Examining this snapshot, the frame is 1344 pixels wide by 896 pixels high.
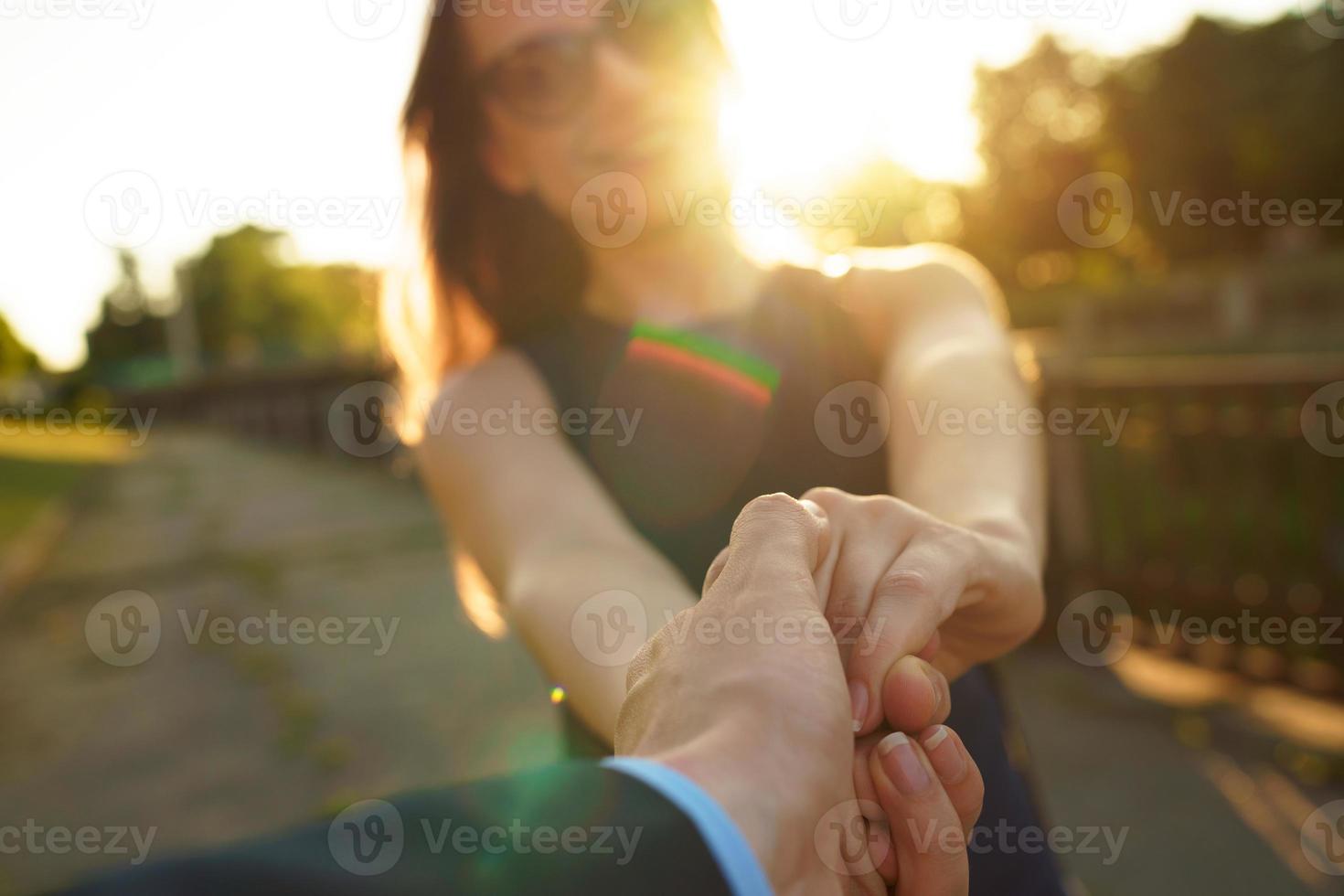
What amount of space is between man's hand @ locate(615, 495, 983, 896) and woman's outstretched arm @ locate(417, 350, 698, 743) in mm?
394

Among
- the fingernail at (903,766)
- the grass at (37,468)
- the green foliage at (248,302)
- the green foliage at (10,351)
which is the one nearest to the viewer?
the fingernail at (903,766)

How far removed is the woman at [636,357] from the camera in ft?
4.67

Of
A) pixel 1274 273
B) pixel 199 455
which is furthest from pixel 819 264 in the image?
pixel 199 455

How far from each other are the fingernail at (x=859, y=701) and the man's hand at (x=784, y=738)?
1.4 inches

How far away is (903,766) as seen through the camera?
0.87m

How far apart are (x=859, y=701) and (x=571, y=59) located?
131 centimetres

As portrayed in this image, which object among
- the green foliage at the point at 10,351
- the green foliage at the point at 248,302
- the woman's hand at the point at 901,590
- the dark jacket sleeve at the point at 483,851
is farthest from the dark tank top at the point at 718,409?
the green foliage at the point at 248,302

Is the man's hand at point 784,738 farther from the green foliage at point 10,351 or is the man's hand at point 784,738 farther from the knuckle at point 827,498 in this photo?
the green foliage at point 10,351

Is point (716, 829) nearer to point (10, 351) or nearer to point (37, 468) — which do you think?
point (10, 351)

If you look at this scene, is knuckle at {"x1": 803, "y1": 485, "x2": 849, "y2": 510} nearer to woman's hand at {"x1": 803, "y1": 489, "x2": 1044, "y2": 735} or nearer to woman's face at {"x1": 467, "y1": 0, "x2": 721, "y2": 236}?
woman's hand at {"x1": 803, "y1": 489, "x2": 1044, "y2": 735}

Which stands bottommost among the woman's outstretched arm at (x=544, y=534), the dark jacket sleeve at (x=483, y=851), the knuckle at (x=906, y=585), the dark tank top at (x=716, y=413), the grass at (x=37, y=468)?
the grass at (x=37, y=468)

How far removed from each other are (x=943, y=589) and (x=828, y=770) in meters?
0.33

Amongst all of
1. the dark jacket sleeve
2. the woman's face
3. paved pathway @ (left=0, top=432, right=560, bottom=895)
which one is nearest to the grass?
paved pathway @ (left=0, top=432, right=560, bottom=895)

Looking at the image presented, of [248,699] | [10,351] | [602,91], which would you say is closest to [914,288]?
[602,91]
